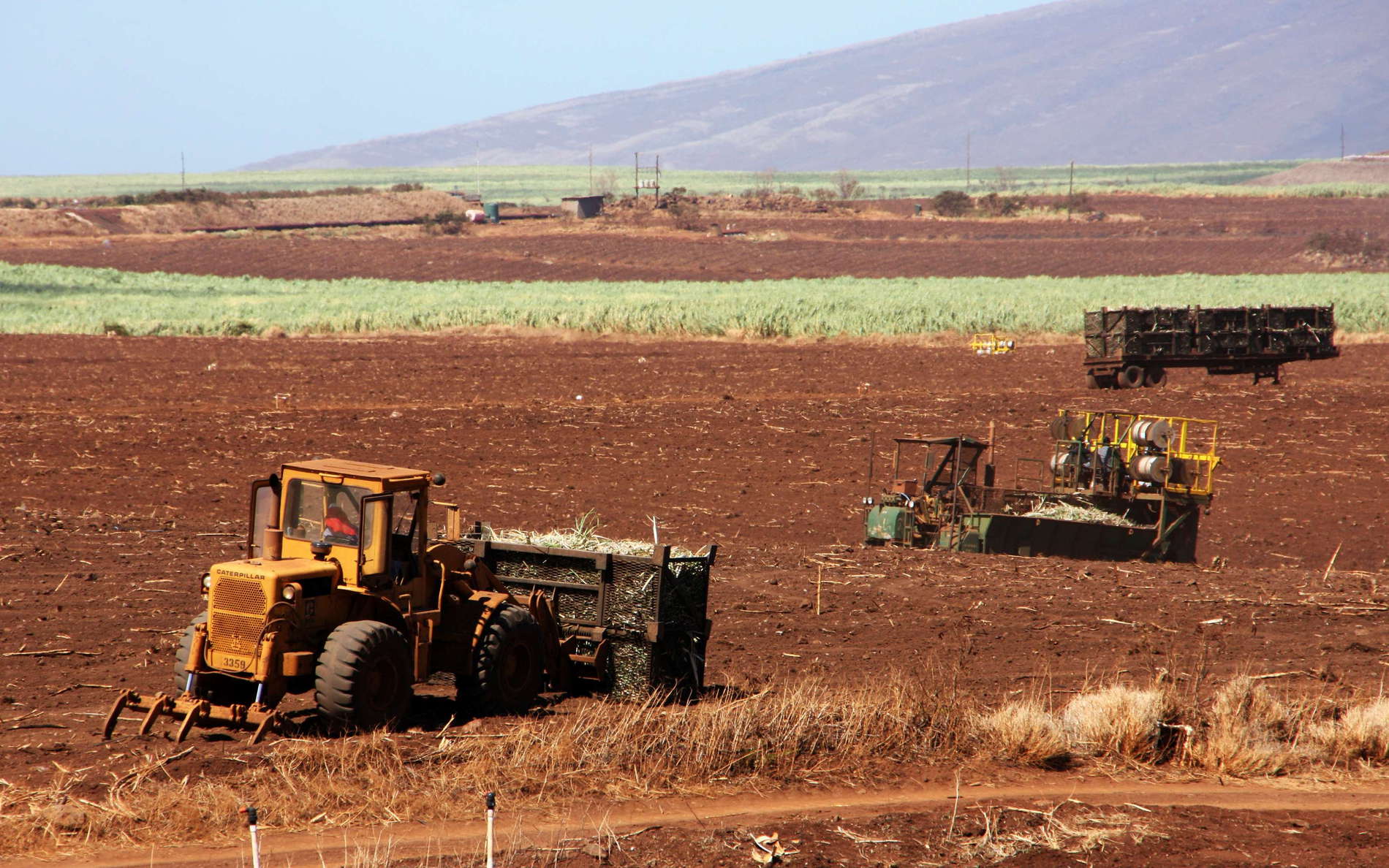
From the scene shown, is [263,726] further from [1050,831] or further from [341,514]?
[1050,831]

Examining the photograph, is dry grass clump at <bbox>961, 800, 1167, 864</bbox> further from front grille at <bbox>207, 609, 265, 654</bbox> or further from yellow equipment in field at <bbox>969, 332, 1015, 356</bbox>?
yellow equipment in field at <bbox>969, 332, 1015, 356</bbox>

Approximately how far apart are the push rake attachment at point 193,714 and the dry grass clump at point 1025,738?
17.3ft

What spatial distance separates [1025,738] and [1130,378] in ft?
84.4

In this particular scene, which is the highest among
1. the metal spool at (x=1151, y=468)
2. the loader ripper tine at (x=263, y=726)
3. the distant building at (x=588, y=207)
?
the distant building at (x=588, y=207)

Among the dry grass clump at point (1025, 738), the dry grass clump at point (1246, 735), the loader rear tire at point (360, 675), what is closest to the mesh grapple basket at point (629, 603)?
the loader rear tire at point (360, 675)

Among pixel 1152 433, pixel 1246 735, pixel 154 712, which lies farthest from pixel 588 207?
pixel 154 712

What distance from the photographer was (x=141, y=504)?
19.4 meters

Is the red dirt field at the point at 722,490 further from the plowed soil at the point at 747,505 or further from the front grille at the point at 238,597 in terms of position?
the front grille at the point at 238,597

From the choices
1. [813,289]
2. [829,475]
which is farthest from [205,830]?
[813,289]

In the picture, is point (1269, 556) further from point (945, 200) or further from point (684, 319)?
point (945, 200)

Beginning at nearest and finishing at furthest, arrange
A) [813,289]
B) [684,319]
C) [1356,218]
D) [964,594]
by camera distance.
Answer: [964,594] < [684,319] < [813,289] < [1356,218]

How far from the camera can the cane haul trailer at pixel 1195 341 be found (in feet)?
113

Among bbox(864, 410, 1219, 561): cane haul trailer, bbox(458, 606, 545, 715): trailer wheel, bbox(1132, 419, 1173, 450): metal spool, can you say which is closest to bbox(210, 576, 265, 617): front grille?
bbox(458, 606, 545, 715): trailer wheel

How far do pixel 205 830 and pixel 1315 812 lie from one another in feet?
24.3
